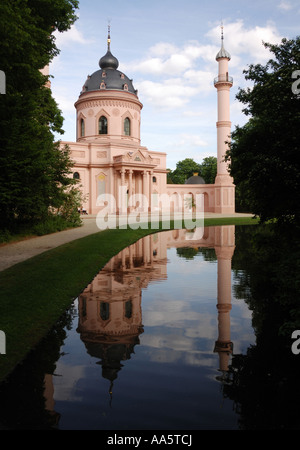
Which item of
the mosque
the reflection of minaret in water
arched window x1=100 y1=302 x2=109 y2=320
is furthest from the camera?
the mosque

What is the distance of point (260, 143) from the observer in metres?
8.59

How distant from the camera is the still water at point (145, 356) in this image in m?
3.50

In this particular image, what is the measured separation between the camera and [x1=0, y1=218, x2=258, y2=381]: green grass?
533 centimetres

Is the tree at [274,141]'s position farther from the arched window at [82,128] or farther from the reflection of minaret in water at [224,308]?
the arched window at [82,128]

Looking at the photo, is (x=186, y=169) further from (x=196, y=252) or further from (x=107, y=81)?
(x=196, y=252)

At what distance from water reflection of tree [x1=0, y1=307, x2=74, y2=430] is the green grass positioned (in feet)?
0.51

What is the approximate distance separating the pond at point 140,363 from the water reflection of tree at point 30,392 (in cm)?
1

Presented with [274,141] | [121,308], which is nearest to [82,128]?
[274,141]

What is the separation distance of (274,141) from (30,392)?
7.13 meters

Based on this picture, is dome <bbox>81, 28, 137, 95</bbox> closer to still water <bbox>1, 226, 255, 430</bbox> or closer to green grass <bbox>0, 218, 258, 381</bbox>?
green grass <bbox>0, 218, 258, 381</bbox>

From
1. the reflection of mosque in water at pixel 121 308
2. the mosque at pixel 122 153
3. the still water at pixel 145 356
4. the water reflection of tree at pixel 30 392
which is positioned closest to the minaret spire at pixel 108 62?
the mosque at pixel 122 153

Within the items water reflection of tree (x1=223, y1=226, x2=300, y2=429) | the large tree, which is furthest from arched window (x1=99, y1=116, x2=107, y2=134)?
water reflection of tree (x1=223, y1=226, x2=300, y2=429)

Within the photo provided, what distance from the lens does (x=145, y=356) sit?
4.85 m

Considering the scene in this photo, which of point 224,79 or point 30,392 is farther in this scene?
point 224,79
